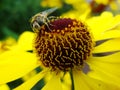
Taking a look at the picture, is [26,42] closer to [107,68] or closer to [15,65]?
[15,65]

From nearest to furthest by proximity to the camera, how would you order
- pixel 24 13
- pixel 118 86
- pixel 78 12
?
pixel 118 86 < pixel 78 12 < pixel 24 13

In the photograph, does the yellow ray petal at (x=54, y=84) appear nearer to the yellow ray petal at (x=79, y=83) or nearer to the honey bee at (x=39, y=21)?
the yellow ray petal at (x=79, y=83)

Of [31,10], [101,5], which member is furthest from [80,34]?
[31,10]

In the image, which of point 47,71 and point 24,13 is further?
point 24,13

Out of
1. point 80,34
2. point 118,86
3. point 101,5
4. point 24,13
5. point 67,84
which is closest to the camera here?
point 118,86

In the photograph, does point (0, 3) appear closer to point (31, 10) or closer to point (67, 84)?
point (31, 10)

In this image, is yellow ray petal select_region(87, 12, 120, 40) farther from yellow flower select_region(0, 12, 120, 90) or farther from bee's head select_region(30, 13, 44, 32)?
bee's head select_region(30, 13, 44, 32)

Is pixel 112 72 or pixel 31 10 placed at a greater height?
pixel 31 10

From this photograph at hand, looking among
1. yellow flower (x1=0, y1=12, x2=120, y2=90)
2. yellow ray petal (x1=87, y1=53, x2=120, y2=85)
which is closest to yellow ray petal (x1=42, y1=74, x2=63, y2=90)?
yellow flower (x1=0, y1=12, x2=120, y2=90)
